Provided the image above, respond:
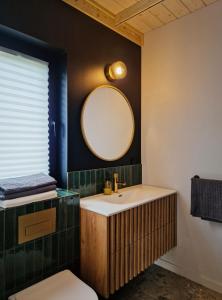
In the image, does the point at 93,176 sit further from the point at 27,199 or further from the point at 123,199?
the point at 27,199

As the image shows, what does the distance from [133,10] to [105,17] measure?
27 centimetres

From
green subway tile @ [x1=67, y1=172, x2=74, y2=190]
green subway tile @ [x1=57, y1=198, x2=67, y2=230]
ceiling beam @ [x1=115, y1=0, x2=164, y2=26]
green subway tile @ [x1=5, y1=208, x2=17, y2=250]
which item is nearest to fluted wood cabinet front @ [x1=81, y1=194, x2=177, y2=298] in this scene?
green subway tile @ [x1=57, y1=198, x2=67, y2=230]

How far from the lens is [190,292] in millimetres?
1902

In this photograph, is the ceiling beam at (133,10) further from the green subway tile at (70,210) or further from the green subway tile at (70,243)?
the green subway tile at (70,243)

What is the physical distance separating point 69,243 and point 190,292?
1.18m

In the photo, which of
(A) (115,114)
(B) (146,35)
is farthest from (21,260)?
(B) (146,35)

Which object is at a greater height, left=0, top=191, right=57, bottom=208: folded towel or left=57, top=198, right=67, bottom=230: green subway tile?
left=0, top=191, right=57, bottom=208: folded towel

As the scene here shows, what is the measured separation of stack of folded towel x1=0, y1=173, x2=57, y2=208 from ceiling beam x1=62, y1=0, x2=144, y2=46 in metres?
1.44

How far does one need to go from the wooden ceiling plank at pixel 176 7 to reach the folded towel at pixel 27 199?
1.86m

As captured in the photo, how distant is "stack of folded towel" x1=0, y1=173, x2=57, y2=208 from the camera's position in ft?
4.30

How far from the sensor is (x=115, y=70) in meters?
2.07

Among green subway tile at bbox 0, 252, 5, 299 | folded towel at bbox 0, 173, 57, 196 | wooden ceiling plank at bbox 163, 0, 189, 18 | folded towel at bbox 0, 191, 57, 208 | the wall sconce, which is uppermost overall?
wooden ceiling plank at bbox 163, 0, 189, 18

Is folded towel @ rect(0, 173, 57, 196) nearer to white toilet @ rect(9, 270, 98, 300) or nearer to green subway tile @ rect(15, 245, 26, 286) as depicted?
green subway tile @ rect(15, 245, 26, 286)

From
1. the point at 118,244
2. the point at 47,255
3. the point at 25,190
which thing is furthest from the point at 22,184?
the point at 118,244
